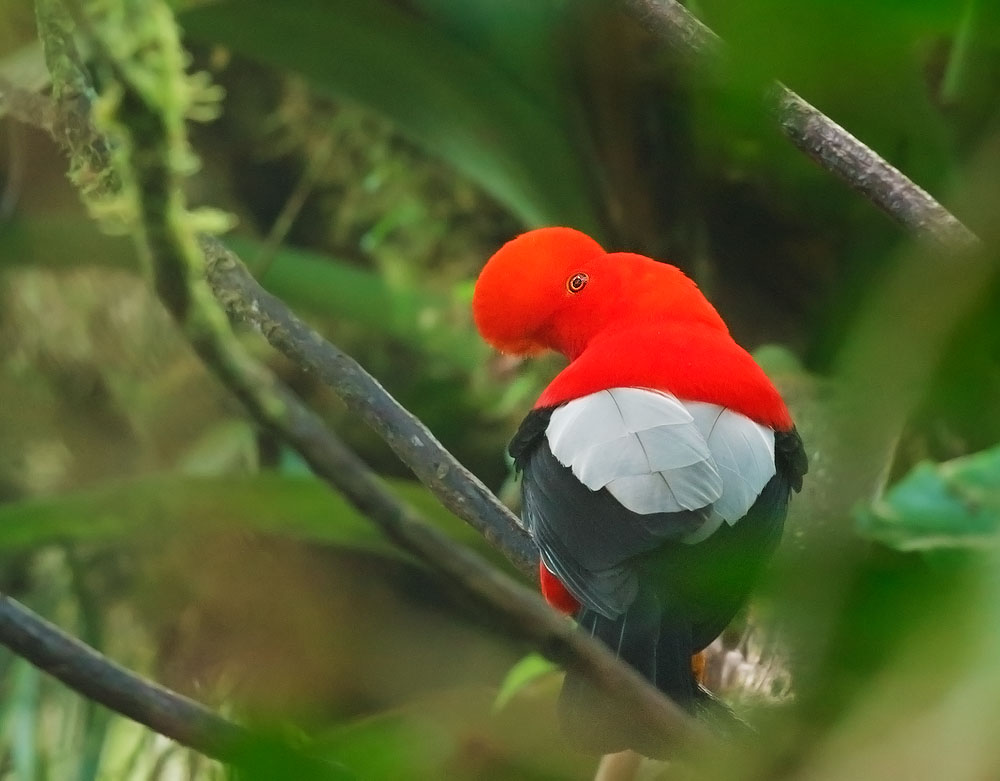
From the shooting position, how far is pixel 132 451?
67.4 inches

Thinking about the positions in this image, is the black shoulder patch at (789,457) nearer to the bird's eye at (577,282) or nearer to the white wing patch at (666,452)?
the white wing patch at (666,452)

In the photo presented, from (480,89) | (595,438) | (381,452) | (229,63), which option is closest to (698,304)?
(595,438)

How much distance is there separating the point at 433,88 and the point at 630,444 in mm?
768

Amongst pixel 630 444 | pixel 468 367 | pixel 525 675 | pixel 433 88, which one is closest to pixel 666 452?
pixel 630 444

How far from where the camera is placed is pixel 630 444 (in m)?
0.62

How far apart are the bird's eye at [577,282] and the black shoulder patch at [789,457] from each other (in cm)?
19

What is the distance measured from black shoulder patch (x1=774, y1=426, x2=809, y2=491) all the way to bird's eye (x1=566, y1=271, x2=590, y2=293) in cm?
19

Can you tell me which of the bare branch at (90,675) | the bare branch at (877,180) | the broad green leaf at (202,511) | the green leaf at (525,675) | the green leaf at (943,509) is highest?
the green leaf at (943,509)

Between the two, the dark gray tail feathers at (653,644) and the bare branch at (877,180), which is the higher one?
the bare branch at (877,180)

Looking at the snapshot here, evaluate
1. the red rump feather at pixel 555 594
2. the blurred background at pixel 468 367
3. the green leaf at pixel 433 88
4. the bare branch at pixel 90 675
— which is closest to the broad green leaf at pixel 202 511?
the blurred background at pixel 468 367

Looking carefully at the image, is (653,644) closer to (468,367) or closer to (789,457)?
(789,457)

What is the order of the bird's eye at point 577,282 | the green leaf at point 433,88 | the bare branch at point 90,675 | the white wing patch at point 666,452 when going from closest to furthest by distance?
the bare branch at point 90,675 → the white wing patch at point 666,452 → the bird's eye at point 577,282 → the green leaf at point 433,88

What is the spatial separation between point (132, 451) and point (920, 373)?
1698 millimetres

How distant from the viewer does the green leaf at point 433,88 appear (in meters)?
1.20
